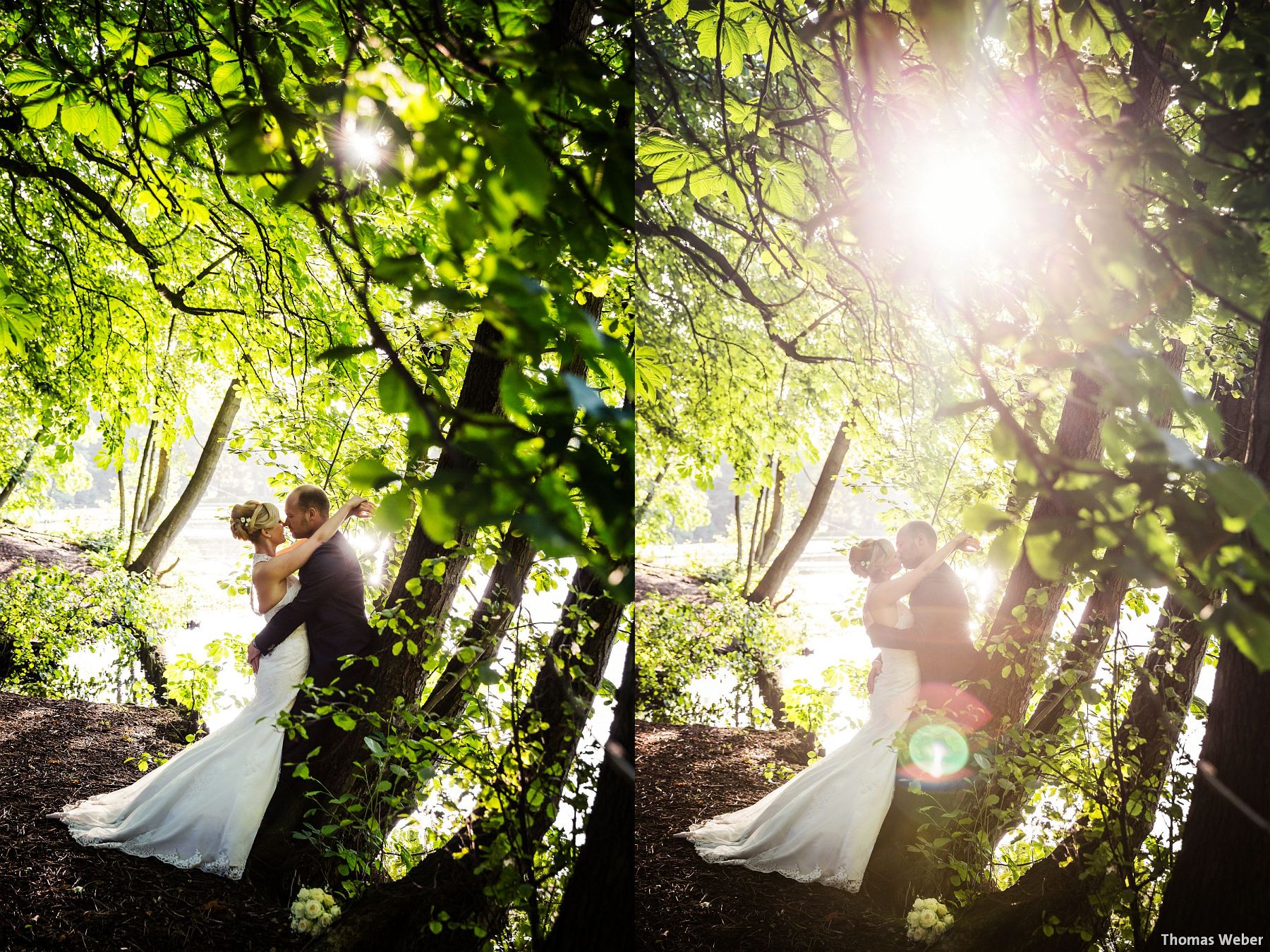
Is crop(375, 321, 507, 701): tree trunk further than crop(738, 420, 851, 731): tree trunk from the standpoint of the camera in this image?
No

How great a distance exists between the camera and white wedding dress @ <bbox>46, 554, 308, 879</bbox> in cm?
262

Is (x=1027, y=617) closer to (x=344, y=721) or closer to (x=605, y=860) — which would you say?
(x=605, y=860)

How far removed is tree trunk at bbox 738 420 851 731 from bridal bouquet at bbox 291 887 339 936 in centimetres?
149

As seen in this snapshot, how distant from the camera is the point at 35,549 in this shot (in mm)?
9023

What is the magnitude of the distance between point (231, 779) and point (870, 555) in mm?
2254

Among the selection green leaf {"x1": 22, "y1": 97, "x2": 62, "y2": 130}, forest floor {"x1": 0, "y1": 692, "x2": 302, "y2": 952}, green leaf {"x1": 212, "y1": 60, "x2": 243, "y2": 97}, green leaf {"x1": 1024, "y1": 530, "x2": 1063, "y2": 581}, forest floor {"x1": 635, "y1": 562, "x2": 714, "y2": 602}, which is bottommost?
forest floor {"x1": 0, "y1": 692, "x2": 302, "y2": 952}

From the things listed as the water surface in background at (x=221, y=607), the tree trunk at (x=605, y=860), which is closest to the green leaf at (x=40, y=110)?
the water surface in background at (x=221, y=607)

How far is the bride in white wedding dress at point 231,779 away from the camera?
103 inches

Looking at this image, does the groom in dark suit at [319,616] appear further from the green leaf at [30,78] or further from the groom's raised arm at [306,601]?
the green leaf at [30,78]

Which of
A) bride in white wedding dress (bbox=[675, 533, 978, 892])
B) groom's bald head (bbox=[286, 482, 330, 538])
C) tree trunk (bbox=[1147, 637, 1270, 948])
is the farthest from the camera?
groom's bald head (bbox=[286, 482, 330, 538])

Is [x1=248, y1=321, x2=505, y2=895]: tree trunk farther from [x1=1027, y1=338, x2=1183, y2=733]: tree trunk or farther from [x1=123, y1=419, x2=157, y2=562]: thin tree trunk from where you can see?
[x1=123, y1=419, x2=157, y2=562]: thin tree trunk

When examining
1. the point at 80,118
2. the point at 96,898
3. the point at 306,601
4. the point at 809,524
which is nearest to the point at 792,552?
the point at 809,524

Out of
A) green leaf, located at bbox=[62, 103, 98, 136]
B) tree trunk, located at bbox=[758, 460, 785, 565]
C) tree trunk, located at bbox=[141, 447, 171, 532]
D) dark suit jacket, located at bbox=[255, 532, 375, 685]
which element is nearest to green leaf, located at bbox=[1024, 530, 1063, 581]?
green leaf, located at bbox=[62, 103, 98, 136]

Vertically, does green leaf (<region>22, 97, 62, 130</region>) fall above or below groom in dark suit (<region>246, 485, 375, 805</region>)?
above
